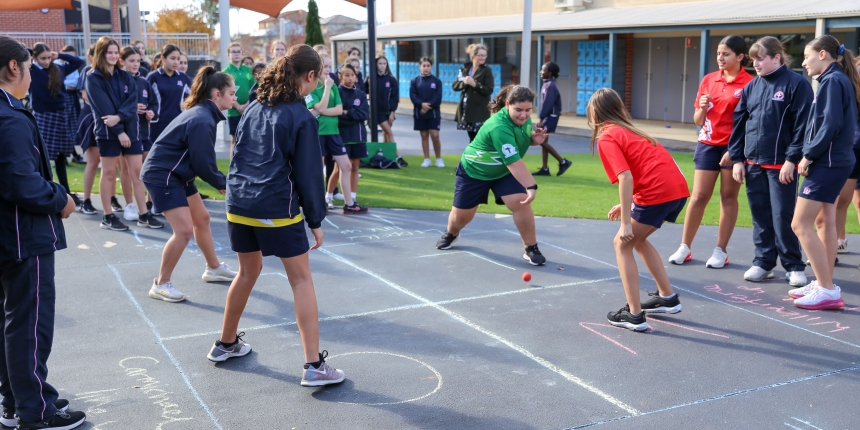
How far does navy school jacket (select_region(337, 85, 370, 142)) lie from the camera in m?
9.98

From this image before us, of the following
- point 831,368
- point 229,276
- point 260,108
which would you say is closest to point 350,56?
point 229,276

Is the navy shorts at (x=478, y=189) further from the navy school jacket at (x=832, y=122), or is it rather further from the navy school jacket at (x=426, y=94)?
the navy school jacket at (x=426, y=94)

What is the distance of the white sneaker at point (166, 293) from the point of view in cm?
582

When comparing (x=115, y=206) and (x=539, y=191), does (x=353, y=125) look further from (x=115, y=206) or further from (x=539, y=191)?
(x=115, y=206)

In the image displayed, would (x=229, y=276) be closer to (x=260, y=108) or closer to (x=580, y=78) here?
(x=260, y=108)

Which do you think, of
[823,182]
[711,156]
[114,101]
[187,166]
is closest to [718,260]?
[711,156]

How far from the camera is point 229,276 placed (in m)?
6.36

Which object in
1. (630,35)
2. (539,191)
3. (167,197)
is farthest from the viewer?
(630,35)

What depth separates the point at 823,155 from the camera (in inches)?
220

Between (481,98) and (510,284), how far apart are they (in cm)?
678

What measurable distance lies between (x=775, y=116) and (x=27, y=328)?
519 cm

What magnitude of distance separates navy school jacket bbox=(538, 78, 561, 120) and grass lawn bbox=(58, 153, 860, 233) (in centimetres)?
99

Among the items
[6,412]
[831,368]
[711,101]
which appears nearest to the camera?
[6,412]

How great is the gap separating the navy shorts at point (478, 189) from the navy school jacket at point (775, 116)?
1.94 metres
